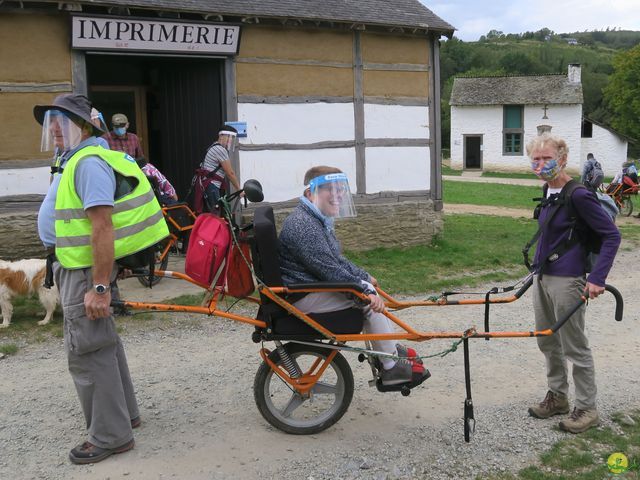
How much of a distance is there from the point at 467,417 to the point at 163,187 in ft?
18.2

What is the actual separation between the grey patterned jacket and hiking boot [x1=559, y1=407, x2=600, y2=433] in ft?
5.52

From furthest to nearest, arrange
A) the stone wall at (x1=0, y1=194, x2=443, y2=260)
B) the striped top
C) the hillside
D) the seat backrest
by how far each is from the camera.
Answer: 1. the hillside
2. the stone wall at (x1=0, y1=194, x2=443, y2=260)
3. the striped top
4. the seat backrest

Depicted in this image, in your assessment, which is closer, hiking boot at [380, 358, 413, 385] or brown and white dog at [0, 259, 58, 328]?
hiking boot at [380, 358, 413, 385]

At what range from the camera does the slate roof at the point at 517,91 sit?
132 feet

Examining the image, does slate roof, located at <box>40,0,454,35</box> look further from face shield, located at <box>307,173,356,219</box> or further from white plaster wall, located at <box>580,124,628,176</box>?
white plaster wall, located at <box>580,124,628,176</box>

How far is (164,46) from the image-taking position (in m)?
9.10

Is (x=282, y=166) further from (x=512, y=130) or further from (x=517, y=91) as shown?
(x=517, y=91)

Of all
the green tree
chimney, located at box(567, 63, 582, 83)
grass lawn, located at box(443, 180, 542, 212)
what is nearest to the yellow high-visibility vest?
grass lawn, located at box(443, 180, 542, 212)

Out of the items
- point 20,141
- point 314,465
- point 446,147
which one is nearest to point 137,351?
point 314,465

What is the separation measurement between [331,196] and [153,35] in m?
5.85

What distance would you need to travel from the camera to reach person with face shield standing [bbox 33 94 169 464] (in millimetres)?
3746

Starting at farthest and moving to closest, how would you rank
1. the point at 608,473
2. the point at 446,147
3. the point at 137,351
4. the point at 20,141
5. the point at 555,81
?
1. the point at 446,147
2. the point at 555,81
3. the point at 20,141
4. the point at 137,351
5. the point at 608,473

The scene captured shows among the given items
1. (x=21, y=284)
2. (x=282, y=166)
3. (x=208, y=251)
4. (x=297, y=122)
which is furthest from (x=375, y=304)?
(x=297, y=122)

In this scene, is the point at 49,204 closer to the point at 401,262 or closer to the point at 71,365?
the point at 71,365
